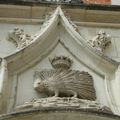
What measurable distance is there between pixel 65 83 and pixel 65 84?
0.02 m

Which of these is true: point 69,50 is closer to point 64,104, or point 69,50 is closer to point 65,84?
point 65,84

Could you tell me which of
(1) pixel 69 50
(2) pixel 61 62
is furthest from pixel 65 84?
(1) pixel 69 50

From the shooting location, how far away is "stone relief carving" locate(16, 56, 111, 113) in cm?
577

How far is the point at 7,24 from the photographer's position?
24.1 ft

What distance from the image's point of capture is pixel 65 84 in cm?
606

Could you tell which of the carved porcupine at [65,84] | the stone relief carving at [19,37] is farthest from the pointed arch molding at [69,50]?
the carved porcupine at [65,84]

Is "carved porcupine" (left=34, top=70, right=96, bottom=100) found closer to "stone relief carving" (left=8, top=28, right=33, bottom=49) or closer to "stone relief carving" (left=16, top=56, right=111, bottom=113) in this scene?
"stone relief carving" (left=16, top=56, right=111, bottom=113)

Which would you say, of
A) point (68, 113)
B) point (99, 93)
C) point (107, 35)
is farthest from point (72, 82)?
point (107, 35)

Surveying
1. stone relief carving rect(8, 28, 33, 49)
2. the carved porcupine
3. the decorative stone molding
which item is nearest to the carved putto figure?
the carved porcupine

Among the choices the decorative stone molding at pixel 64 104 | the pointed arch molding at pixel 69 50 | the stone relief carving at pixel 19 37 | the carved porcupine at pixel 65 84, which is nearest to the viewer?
the decorative stone molding at pixel 64 104

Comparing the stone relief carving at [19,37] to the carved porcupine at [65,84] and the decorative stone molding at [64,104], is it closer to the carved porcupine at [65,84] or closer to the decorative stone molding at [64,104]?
the carved porcupine at [65,84]

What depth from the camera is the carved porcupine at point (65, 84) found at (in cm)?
603

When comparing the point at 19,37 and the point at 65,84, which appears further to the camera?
the point at 19,37

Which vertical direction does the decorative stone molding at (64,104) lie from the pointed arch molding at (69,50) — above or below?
below
